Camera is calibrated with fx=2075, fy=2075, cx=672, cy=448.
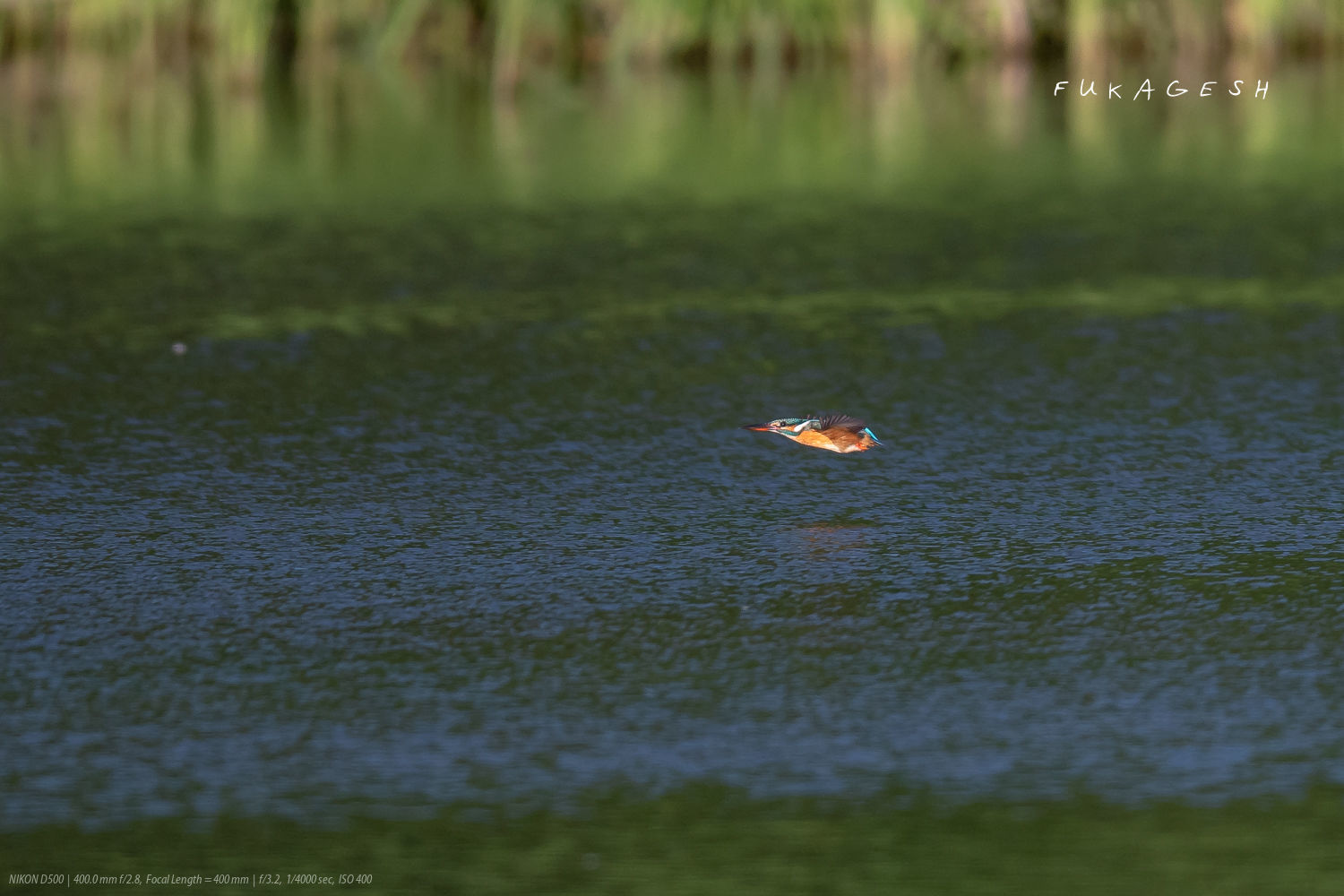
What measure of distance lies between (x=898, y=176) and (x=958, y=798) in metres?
7.16

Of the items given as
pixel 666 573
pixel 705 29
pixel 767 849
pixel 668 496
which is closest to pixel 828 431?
pixel 668 496

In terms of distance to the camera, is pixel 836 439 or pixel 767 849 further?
pixel 836 439

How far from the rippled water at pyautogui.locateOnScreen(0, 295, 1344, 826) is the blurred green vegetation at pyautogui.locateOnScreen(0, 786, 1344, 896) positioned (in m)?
0.09

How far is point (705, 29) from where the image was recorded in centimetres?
1542

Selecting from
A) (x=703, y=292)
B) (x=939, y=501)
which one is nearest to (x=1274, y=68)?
(x=703, y=292)

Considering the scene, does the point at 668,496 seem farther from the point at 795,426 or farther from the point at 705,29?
the point at 705,29

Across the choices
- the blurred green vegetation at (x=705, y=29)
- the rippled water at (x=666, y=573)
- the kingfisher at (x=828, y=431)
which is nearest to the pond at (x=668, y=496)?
the rippled water at (x=666, y=573)

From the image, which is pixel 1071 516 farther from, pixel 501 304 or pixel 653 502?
pixel 501 304

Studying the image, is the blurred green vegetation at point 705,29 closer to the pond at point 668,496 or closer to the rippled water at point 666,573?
the pond at point 668,496

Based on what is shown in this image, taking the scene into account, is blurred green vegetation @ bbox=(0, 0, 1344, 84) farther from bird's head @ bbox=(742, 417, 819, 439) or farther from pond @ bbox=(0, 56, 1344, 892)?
bird's head @ bbox=(742, 417, 819, 439)

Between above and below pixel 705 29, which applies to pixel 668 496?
below

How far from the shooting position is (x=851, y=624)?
13.7ft

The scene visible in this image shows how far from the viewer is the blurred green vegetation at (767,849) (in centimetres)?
311

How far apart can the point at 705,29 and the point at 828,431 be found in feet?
35.3
